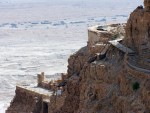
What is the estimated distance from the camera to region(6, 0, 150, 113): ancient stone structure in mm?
22953

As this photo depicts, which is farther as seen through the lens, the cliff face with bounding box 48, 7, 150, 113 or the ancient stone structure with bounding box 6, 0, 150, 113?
the ancient stone structure with bounding box 6, 0, 150, 113

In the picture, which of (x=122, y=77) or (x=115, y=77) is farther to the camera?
(x=115, y=77)

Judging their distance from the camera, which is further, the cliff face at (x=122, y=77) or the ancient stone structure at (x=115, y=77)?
the ancient stone structure at (x=115, y=77)

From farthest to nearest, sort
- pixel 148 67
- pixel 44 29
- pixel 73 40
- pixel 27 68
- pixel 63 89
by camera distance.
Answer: pixel 44 29 < pixel 73 40 < pixel 27 68 < pixel 63 89 < pixel 148 67

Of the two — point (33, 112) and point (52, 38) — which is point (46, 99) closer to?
point (33, 112)

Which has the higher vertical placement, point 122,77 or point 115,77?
point 122,77

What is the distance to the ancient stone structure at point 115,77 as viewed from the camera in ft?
75.3

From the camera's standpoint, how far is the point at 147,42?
83.3 feet

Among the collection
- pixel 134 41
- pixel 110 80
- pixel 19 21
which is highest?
pixel 134 41

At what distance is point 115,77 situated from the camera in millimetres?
25641

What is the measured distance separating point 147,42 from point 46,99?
17.2 m

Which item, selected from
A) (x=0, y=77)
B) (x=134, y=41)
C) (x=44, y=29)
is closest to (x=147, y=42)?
(x=134, y=41)

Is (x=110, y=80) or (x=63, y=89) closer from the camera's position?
(x=110, y=80)

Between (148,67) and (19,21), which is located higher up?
(148,67)
